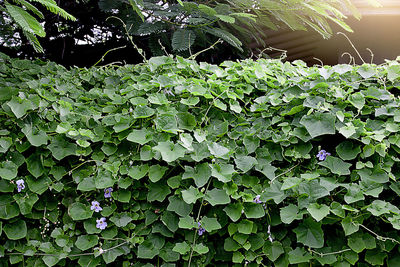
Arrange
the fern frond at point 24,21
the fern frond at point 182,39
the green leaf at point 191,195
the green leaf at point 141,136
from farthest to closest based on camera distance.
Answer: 1. the fern frond at point 182,39
2. the green leaf at point 141,136
3. the green leaf at point 191,195
4. the fern frond at point 24,21

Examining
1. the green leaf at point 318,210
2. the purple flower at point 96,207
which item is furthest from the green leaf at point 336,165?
the purple flower at point 96,207

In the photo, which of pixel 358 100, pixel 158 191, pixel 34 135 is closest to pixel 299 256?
pixel 158 191

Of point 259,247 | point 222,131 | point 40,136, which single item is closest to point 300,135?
point 222,131

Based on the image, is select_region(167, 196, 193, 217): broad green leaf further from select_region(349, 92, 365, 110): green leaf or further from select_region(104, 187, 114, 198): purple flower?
select_region(349, 92, 365, 110): green leaf

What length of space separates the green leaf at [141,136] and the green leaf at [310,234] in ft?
2.10

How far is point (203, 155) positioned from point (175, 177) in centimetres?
14

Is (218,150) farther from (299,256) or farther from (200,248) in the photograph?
(299,256)

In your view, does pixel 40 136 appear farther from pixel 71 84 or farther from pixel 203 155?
pixel 203 155

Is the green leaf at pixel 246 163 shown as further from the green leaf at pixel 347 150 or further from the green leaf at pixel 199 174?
the green leaf at pixel 347 150

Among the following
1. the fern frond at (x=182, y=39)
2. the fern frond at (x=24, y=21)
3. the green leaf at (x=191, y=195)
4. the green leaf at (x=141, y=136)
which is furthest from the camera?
the fern frond at (x=182, y=39)

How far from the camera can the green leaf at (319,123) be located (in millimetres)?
1283

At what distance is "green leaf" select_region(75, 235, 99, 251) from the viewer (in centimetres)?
129

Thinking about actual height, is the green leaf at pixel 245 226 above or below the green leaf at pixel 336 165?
below

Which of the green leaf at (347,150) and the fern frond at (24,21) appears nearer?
the fern frond at (24,21)
